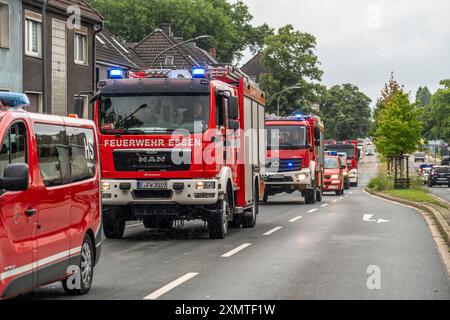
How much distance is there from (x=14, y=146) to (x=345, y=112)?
160824 millimetres

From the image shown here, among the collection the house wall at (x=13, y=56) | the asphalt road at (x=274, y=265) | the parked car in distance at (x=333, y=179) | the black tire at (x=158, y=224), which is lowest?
the asphalt road at (x=274, y=265)

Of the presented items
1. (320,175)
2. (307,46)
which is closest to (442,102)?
(307,46)

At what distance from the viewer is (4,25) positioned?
1352 inches

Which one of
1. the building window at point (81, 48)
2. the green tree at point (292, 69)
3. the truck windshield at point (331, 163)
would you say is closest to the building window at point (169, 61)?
the green tree at point (292, 69)

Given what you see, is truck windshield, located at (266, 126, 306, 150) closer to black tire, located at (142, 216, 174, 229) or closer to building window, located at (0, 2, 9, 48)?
building window, located at (0, 2, 9, 48)

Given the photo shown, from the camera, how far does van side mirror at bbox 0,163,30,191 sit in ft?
25.2

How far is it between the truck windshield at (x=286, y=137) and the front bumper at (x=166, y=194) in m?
16.0

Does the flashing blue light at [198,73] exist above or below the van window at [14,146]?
above

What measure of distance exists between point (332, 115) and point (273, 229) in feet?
472

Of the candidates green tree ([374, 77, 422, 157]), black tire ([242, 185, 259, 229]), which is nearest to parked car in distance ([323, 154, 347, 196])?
green tree ([374, 77, 422, 157])

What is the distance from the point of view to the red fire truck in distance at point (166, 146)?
672 inches

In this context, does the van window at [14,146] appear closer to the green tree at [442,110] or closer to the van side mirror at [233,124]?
the van side mirror at [233,124]

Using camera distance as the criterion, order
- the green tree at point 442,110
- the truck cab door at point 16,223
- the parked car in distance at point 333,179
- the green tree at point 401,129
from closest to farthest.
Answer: the truck cab door at point 16,223 < the green tree at point 401,129 < the parked car in distance at point 333,179 < the green tree at point 442,110

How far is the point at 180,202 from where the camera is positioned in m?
17.1
